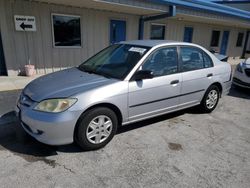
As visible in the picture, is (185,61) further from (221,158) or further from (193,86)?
(221,158)

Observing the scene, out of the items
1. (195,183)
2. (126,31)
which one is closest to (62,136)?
(195,183)

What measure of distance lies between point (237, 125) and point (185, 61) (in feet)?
5.49

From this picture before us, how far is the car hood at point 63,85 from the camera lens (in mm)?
2957

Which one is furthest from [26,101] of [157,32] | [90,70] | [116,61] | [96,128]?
[157,32]

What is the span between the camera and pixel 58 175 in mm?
2605

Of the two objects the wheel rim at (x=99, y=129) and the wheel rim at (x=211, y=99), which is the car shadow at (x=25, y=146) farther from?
the wheel rim at (x=211, y=99)

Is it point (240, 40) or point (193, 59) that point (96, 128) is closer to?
point (193, 59)

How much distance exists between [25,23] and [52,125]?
605 centimetres

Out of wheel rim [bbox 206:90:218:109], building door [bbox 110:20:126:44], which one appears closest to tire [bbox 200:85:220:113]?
wheel rim [bbox 206:90:218:109]

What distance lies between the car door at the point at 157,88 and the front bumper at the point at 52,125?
98cm

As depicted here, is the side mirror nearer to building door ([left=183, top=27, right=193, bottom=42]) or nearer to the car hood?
the car hood

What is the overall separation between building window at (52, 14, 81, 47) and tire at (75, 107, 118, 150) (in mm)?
6215

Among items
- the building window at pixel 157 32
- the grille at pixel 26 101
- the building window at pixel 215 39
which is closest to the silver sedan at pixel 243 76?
the building window at pixel 157 32

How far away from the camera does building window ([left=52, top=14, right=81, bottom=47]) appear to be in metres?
8.26
